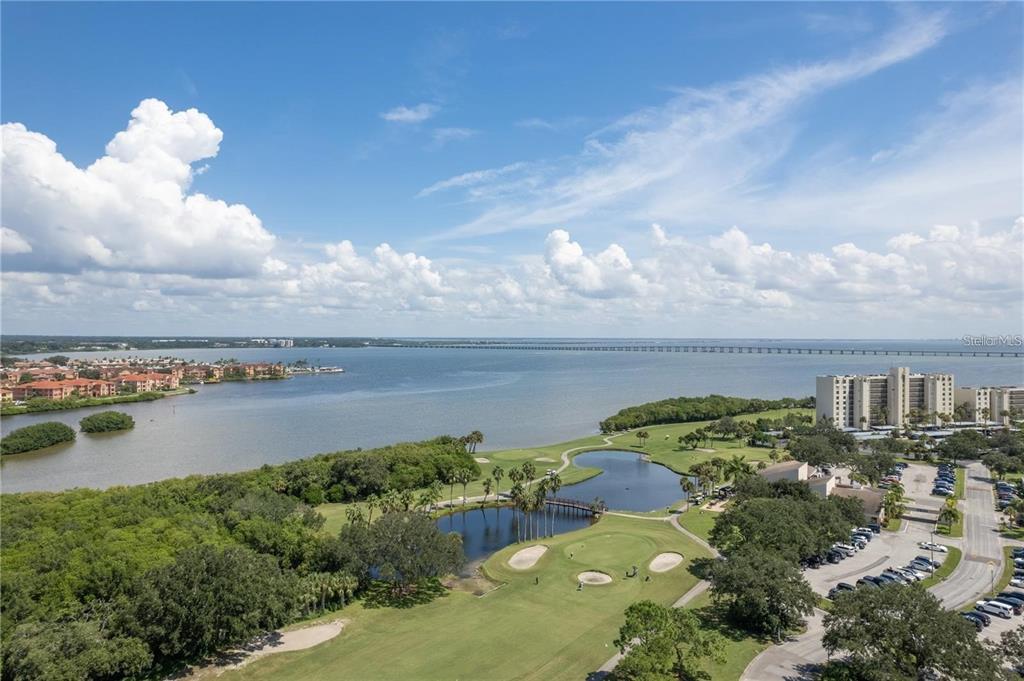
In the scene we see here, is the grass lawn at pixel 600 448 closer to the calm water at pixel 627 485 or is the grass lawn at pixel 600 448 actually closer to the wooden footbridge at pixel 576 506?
the calm water at pixel 627 485

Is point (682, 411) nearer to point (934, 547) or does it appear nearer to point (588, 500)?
point (588, 500)

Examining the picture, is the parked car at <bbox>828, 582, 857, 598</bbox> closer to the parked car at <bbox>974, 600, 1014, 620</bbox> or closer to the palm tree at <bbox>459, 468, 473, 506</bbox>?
the parked car at <bbox>974, 600, 1014, 620</bbox>

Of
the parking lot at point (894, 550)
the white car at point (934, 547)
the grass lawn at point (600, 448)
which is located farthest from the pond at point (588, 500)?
the white car at point (934, 547)

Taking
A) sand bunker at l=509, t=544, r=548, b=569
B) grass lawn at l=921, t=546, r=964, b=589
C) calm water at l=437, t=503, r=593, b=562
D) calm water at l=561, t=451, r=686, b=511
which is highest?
grass lawn at l=921, t=546, r=964, b=589

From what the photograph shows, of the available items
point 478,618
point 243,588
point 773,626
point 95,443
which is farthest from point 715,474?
point 95,443

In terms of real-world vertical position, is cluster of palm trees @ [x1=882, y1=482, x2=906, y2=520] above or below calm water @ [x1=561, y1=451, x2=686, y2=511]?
above

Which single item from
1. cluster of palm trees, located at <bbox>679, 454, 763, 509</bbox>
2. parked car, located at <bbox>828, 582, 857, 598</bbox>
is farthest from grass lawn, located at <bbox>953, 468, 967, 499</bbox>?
parked car, located at <bbox>828, 582, 857, 598</bbox>

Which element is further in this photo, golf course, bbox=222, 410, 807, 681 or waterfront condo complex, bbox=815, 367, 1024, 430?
waterfront condo complex, bbox=815, 367, 1024, 430

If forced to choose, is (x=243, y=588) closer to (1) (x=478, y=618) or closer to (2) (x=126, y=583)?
(2) (x=126, y=583)

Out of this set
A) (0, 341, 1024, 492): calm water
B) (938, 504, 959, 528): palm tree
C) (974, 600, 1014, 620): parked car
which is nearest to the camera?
(974, 600, 1014, 620): parked car
